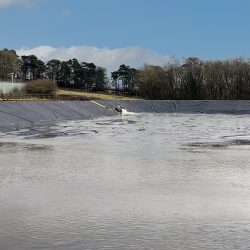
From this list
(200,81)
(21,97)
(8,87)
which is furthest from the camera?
(200,81)

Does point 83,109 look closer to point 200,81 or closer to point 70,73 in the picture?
point 200,81

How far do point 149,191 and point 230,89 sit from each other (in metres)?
98.2

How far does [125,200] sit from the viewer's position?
10.9 metres

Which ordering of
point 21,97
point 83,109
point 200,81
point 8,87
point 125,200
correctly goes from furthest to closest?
point 200,81 → point 8,87 → point 21,97 → point 83,109 → point 125,200

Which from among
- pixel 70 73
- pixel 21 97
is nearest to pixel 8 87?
pixel 21 97

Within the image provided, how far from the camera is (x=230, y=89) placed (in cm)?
10688

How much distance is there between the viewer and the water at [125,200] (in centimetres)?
780

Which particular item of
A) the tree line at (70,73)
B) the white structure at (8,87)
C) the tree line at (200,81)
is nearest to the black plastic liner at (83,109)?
the white structure at (8,87)

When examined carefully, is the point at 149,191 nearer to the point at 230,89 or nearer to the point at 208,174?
the point at 208,174

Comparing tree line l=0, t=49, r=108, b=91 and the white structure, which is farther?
tree line l=0, t=49, r=108, b=91

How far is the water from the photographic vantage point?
307 inches

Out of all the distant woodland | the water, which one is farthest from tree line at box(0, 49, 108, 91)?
the water

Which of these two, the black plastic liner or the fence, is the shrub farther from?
the black plastic liner

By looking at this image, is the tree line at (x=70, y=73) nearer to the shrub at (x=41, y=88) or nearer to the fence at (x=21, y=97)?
the shrub at (x=41, y=88)
